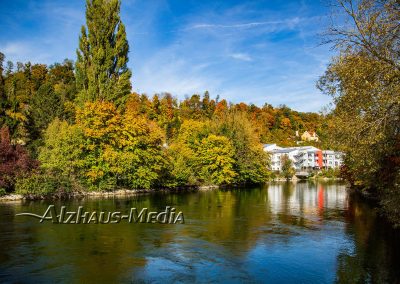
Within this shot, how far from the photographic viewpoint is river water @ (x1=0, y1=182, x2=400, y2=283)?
493 inches

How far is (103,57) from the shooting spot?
43.0 meters

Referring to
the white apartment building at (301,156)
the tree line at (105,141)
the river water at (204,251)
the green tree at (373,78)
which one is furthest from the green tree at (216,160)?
the white apartment building at (301,156)

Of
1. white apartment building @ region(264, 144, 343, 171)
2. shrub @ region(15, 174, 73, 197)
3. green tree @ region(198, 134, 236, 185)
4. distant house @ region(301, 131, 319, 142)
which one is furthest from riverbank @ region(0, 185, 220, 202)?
distant house @ region(301, 131, 319, 142)

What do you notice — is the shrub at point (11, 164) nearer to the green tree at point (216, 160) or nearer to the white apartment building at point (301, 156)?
the green tree at point (216, 160)

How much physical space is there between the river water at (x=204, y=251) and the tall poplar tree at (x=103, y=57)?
834 inches

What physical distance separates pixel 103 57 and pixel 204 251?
3282 centimetres

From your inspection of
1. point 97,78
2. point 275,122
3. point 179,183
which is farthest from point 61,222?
point 275,122

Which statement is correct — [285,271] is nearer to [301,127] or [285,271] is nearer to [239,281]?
[239,281]

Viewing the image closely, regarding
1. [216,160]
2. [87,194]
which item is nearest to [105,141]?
[87,194]

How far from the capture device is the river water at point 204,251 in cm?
1252

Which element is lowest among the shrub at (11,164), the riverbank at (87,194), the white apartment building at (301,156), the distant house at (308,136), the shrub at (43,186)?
the riverbank at (87,194)

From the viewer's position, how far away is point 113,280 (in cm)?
1192

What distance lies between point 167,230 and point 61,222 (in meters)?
6.68

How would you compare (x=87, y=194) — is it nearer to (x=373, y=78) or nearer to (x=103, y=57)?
(x=103, y=57)
